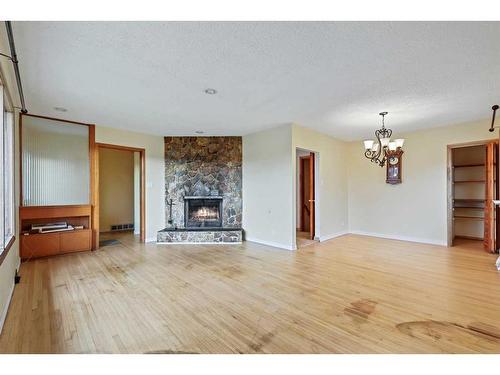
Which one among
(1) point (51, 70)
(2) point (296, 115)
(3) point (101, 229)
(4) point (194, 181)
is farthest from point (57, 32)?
(3) point (101, 229)

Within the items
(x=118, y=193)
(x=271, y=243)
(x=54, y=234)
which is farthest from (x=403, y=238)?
(x=118, y=193)

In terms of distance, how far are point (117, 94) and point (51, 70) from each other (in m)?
0.76

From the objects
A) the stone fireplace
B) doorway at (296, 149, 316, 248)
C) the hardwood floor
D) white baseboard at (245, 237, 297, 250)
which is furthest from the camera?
doorway at (296, 149, 316, 248)

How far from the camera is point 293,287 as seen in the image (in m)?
3.01

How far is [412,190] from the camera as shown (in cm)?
567

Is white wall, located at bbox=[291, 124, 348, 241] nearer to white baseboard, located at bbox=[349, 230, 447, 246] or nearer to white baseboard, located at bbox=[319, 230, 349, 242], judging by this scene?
white baseboard, located at bbox=[319, 230, 349, 242]

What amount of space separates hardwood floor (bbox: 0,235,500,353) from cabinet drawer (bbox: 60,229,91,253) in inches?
9.2

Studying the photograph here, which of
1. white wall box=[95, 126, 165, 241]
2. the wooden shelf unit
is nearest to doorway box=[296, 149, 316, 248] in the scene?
white wall box=[95, 126, 165, 241]

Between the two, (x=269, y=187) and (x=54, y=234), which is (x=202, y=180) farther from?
(x=54, y=234)

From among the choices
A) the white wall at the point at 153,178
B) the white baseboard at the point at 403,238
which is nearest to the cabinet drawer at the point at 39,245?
the white wall at the point at 153,178

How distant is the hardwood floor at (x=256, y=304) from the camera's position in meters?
1.91

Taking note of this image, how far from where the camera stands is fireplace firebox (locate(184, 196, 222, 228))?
5949 millimetres
